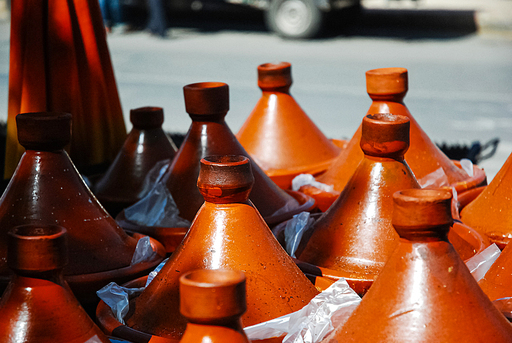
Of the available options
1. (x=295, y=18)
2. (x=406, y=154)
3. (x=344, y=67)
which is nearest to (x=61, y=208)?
(x=406, y=154)

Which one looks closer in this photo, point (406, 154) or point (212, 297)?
point (212, 297)

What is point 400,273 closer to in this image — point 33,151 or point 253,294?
point 253,294

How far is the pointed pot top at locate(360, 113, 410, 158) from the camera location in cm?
133

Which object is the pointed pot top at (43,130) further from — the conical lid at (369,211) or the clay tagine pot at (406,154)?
the clay tagine pot at (406,154)

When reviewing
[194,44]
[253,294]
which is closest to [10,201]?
[253,294]

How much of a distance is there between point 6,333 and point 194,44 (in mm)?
9709

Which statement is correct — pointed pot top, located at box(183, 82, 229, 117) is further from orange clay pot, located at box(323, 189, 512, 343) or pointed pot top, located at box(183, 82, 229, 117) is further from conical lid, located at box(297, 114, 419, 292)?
orange clay pot, located at box(323, 189, 512, 343)

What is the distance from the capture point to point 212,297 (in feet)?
2.56

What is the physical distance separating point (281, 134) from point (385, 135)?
91cm

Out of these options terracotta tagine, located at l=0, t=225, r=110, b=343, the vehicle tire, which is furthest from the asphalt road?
terracotta tagine, located at l=0, t=225, r=110, b=343

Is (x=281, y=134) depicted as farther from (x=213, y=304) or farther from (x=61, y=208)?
(x=213, y=304)

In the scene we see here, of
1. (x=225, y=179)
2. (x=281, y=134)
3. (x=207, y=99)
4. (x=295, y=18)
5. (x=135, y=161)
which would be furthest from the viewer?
(x=295, y=18)

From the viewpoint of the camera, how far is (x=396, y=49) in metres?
9.35

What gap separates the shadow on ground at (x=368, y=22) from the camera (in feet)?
35.2
